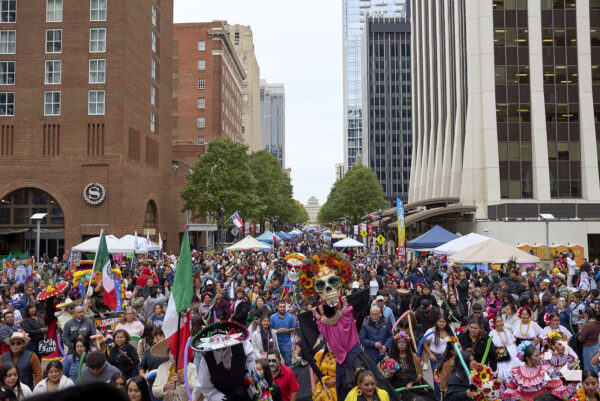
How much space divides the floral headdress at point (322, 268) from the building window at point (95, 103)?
37948 millimetres

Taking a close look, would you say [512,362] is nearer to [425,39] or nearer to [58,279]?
[58,279]

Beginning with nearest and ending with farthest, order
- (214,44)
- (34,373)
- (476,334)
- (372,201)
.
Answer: (34,373) < (476,334) < (372,201) < (214,44)

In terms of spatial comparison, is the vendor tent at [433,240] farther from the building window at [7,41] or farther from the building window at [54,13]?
the building window at [7,41]

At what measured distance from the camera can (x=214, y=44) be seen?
270 ft

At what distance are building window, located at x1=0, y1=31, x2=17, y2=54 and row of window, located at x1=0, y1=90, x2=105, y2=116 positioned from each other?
3.64 meters

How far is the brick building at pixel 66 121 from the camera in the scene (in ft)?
137

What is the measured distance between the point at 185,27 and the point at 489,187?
5894 centimetres

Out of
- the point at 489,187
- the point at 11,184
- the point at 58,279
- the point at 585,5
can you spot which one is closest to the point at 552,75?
the point at 585,5

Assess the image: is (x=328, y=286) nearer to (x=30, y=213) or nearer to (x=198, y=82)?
(x=30, y=213)

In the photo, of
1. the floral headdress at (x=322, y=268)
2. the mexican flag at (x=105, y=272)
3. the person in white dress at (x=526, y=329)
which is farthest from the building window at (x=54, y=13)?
the person in white dress at (x=526, y=329)

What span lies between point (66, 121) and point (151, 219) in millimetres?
11752

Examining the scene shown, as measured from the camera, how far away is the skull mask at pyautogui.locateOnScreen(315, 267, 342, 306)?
342 inches

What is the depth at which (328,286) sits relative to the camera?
876 cm

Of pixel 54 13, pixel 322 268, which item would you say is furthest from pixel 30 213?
pixel 322 268
